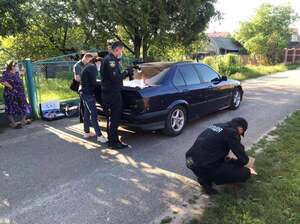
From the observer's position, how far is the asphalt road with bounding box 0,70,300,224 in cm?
398

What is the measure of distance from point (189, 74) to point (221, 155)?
12.0 feet

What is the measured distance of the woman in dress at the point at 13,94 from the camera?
309 inches

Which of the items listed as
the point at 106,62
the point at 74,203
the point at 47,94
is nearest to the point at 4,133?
the point at 47,94

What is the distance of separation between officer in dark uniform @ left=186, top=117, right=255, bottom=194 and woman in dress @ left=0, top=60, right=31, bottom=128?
5.24m

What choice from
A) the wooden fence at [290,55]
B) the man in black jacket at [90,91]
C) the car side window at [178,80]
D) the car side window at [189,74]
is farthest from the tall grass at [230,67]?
the wooden fence at [290,55]

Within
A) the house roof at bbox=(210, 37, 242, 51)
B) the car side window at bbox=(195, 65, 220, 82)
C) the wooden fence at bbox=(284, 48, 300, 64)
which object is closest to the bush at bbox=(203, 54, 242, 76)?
the car side window at bbox=(195, 65, 220, 82)

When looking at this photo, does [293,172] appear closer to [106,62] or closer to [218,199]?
[218,199]

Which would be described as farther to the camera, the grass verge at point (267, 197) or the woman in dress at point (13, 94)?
the woman in dress at point (13, 94)

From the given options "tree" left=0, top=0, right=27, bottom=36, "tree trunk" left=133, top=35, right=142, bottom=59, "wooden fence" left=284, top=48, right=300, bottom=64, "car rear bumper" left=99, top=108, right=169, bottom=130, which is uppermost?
"tree" left=0, top=0, right=27, bottom=36

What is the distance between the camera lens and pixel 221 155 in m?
4.26

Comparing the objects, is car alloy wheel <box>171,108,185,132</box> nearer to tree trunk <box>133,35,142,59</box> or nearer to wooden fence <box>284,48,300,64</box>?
tree trunk <box>133,35,142,59</box>

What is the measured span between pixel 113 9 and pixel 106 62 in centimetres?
899

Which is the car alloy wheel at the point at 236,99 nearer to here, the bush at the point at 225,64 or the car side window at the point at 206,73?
the car side window at the point at 206,73

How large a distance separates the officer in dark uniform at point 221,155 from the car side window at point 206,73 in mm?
3862
